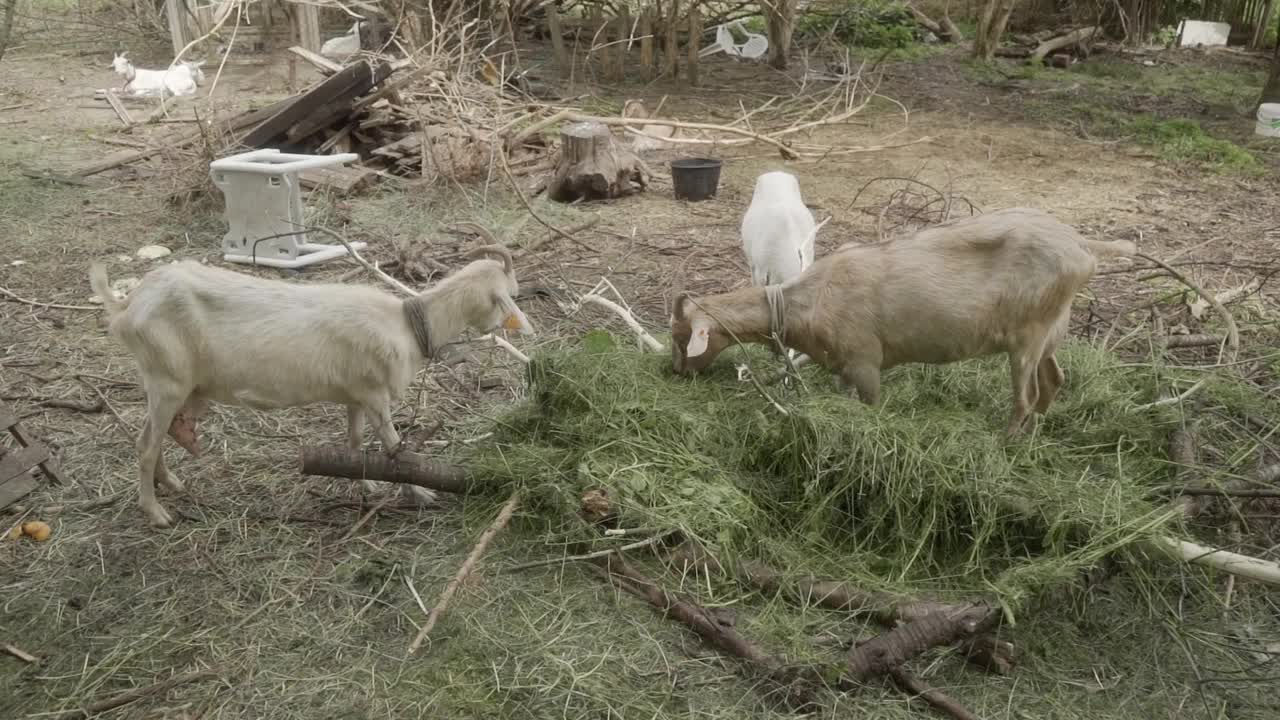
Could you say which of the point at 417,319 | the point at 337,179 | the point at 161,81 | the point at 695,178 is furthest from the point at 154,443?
the point at 161,81

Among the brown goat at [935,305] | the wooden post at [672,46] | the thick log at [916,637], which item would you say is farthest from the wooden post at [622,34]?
the thick log at [916,637]

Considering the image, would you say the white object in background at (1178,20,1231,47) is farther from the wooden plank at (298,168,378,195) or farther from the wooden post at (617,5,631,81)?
the wooden plank at (298,168,378,195)

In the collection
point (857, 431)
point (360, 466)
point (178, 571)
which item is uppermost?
point (857, 431)

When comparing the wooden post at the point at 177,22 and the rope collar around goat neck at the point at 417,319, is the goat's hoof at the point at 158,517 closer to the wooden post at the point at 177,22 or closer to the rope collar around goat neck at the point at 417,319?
the rope collar around goat neck at the point at 417,319

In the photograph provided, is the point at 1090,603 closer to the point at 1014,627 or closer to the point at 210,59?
the point at 1014,627

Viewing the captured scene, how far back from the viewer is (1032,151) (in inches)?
461

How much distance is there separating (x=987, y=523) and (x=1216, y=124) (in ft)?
37.5

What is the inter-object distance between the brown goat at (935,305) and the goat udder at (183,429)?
2.38 m

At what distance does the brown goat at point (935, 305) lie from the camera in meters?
4.59

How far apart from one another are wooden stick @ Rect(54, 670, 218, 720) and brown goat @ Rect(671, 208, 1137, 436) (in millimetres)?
2592

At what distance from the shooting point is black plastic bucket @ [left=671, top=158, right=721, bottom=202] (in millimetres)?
9672

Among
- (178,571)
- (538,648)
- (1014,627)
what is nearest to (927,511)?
(1014,627)

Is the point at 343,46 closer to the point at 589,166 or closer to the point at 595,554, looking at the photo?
the point at 589,166

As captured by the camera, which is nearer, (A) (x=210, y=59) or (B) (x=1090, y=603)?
(B) (x=1090, y=603)
